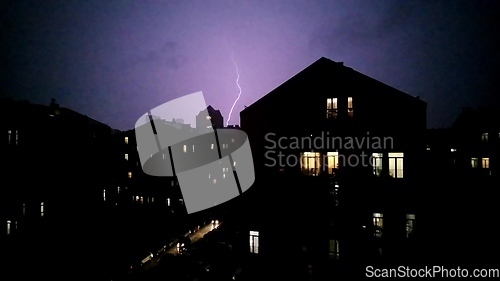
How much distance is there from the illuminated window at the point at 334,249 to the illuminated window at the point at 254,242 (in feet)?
13.3

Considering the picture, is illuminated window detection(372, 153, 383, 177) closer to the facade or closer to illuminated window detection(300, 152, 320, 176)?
the facade

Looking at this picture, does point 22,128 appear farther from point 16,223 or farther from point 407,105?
point 407,105

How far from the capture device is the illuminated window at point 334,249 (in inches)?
555

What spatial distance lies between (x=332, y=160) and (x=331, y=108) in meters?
2.92

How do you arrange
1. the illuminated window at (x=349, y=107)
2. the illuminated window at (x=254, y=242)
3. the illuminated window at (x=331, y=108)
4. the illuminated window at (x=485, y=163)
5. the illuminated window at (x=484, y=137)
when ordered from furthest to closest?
the illuminated window at (x=484, y=137), the illuminated window at (x=485, y=163), the illuminated window at (x=254, y=242), the illuminated window at (x=331, y=108), the illuminated window at (x=349, y=107)

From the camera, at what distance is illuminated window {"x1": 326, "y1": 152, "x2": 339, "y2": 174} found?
49.0ft

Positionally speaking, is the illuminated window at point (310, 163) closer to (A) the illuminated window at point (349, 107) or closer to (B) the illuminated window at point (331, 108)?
(B) the illuminated window at point (331, 108)

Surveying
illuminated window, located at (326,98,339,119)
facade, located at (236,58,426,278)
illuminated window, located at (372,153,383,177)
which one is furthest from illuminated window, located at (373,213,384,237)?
illuminated window, located at (326,98,339,119)

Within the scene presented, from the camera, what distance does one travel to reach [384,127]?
46.2 feet

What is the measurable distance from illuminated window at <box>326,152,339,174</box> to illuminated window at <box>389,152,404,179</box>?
8.94 ft

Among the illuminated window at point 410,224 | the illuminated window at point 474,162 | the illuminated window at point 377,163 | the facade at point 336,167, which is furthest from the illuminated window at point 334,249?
the illuminated window at point 474,162

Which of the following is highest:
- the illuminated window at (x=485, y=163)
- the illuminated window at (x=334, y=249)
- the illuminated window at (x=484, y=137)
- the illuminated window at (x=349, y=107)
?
the illuminated window at (x=349, y=107)

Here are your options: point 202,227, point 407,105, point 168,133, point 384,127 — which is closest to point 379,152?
point 384,127

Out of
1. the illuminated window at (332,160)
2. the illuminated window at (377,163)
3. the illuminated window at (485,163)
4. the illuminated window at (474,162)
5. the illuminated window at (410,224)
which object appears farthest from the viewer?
the illuminated window at (474,162)
